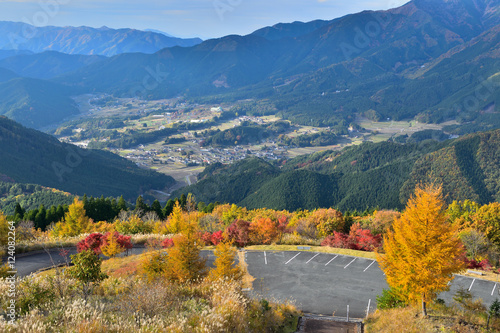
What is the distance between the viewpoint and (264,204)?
137125 mm

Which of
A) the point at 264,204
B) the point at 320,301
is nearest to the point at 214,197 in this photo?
the point at 264,204

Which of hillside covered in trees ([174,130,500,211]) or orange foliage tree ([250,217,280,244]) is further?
hillside covered in trees ([174,130,500,211])

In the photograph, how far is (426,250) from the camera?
18.3 metres

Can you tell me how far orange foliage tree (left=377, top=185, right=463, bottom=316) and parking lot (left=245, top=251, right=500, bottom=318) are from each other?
19.5 feet

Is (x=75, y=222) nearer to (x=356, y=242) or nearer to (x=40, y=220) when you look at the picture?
(x=40, y=220)

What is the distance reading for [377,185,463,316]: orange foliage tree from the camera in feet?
58.4

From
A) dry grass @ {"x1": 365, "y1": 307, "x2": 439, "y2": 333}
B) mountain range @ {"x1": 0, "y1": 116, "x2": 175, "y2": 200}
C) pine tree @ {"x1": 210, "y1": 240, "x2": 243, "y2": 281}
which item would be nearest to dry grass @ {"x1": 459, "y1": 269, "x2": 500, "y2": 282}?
dry grass @ {"x1": 365, "y1": 307, "x2": 439, "y2": 333}

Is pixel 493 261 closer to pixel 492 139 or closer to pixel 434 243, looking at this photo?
pixel 434 243

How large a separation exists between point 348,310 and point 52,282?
Answer: 675 inches

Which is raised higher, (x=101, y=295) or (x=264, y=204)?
(x=101, y=295)

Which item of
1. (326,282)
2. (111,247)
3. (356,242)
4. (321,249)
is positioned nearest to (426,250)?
(326,282)

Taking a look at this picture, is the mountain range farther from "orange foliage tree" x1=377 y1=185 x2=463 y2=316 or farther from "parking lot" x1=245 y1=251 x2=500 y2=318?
"orange foliage tree" x1=377 y1=185 x2=463 y2=316

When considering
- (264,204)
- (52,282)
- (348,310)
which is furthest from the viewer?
(264,204)

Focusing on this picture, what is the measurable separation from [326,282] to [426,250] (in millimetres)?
11773
